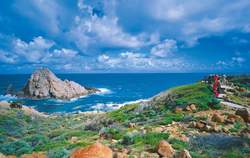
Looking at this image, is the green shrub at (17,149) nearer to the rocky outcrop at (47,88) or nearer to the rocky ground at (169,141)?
the rocky ground at (169,141)

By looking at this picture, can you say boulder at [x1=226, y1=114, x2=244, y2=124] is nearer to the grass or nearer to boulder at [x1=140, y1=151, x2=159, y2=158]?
boulder at [x1=140, y1=151, x2=159, y2=158]

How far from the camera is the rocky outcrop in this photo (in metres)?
77.1

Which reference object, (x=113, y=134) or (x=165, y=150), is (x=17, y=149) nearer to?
(x=113, y=134)

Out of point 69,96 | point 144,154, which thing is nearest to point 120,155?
point 144,154

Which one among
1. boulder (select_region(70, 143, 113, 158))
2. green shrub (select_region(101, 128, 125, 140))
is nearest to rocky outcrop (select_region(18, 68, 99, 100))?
green shrub (select_region(101, 128, 125, 140))

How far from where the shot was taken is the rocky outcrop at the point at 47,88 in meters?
77.1

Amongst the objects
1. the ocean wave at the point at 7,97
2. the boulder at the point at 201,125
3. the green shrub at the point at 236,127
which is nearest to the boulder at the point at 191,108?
the green shrub at the point at 236,127

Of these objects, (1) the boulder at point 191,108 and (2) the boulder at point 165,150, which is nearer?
(2) the boulder at point 165,150

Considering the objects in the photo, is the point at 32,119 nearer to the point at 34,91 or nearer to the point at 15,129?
the point at 15,129

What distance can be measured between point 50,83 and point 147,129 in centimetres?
6857

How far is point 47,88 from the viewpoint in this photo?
259 ft

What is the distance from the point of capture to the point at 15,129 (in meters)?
25.7

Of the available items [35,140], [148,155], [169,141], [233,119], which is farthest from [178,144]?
[35,140]

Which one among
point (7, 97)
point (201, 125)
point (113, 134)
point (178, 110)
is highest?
point (201, 125)
